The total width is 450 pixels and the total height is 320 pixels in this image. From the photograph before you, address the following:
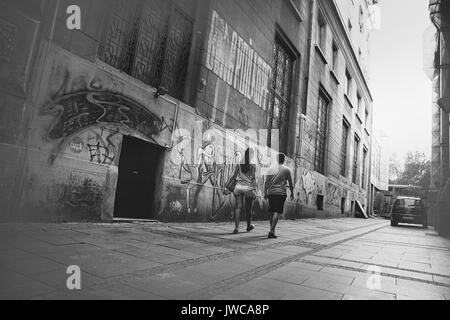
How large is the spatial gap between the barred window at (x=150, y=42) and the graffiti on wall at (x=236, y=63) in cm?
78

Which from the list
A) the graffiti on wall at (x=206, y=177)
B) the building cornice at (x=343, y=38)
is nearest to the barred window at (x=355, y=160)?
the building cornice at (x=343, y=38)

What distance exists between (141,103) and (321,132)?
1361 cm

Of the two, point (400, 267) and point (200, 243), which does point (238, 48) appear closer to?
point (200, 243)

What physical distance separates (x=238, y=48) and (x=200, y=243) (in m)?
6.65

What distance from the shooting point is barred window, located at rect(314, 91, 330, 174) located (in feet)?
56.3

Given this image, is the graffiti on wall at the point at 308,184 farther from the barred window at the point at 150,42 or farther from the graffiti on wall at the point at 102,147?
the graffiti on wall at the point at 102,147

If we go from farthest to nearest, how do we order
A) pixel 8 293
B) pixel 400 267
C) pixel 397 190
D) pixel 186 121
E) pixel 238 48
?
pixel 397 190 < pixel 238 48 < pixel 186 121 < pixel 400 267 < pixel 8 293

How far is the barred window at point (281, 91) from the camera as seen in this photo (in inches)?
489

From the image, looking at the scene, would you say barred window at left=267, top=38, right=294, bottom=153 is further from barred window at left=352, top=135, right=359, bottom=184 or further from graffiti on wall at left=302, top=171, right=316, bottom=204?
barred window at left=352, top=135, right=359, bottom=184

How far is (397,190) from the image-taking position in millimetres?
52156

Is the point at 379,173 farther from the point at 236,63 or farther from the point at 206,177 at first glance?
the point at 206,177

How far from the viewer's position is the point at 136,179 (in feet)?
21.7

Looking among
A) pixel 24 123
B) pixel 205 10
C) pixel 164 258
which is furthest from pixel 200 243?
pixel 205 10

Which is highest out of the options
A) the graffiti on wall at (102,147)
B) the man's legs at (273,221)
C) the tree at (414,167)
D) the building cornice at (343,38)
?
the building cornice at (343,38)
